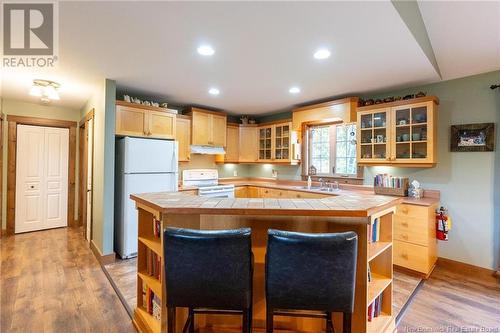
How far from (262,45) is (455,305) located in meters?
3.08

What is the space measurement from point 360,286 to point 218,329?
111 cm

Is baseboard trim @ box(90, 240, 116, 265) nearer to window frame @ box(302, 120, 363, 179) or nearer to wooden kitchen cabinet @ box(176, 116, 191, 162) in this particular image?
wooden kitchen cabinet @ box(176, 116, 191, 162)

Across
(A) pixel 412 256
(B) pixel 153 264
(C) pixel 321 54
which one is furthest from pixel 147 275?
(A) pixel 412 256

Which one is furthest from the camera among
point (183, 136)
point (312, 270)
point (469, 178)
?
point (183, 136)

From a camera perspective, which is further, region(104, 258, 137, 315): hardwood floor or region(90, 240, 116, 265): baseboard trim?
region(90, 240, 116, 265): baseboard trim

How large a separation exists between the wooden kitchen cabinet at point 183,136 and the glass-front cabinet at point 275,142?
63.6 inches

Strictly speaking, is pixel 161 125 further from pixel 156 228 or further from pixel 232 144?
pixel 156 228

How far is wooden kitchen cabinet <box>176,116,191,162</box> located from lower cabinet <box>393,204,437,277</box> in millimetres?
3456

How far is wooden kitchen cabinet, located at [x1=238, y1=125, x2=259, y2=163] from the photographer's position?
18.1 ft

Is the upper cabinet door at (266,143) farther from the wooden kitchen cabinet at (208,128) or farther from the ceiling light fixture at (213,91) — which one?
the ceiling light fixture at (213,91)

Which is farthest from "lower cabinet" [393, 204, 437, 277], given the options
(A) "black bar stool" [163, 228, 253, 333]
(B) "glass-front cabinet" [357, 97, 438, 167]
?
(A) "black bar stool" [163, 228, 253, 333]

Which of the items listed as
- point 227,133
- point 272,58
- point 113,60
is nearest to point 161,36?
point 113,60

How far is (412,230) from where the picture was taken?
9.93 feet

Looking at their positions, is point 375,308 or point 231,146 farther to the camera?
point 231,146
